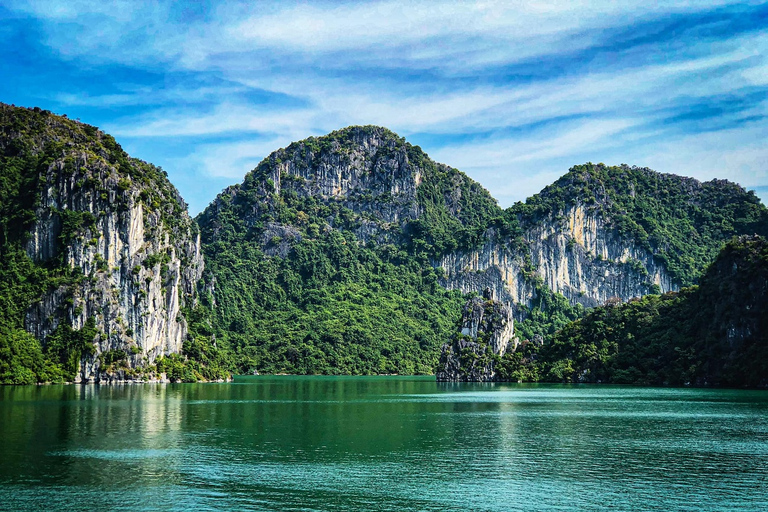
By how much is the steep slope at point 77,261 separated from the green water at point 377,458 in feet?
133

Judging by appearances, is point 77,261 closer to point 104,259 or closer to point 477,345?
point 104,259

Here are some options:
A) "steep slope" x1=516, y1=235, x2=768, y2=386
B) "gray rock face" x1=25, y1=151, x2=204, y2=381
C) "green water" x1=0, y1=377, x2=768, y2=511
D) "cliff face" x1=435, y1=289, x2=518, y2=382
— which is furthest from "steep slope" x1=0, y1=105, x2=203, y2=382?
"steep slope" x1=516, y1=235, x2=768, y2=386

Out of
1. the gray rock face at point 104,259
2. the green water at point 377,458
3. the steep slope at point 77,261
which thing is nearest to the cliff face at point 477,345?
the steep slope at point 77,261

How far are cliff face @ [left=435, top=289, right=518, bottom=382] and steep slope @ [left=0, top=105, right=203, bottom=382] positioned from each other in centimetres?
5159

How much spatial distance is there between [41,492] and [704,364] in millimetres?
106115

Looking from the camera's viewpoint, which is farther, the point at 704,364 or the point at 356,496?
the point at 704,364

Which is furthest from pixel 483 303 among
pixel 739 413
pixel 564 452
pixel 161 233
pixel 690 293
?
pixel 564 452

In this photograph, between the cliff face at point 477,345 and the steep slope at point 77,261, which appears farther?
the cliff face at point 477,345

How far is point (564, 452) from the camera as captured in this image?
44.6 meters

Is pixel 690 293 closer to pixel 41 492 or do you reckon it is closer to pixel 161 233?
pixel 161 233

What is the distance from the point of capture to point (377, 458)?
139ft

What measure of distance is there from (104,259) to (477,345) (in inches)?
2780

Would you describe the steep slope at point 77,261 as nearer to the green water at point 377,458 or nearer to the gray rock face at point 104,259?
the gray rock face at point 104,259

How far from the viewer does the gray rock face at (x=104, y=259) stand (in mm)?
114188
